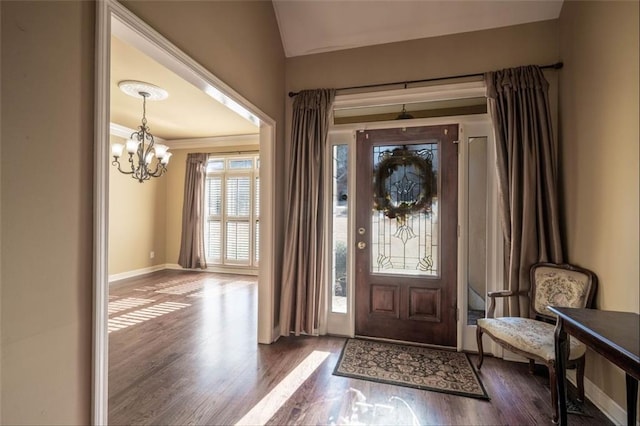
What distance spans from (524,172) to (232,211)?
5.11 metres

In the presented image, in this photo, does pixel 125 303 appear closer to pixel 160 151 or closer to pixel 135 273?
pixel 135 273

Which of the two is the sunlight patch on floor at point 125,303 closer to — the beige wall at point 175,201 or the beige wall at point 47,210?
the beige wall at point 175,201

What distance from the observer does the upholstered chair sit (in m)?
1.89

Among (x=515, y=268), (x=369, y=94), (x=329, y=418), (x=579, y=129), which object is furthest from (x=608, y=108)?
(x=329, y=418)

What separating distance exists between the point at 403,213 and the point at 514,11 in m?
2.03

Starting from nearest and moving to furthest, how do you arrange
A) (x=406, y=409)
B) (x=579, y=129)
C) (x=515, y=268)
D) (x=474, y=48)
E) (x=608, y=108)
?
1. (x=608, y=108)
2. (x=406, y=409)
3. (x=579, y=129)
4. (x=515, y=268)
5. (x=474, y=48)

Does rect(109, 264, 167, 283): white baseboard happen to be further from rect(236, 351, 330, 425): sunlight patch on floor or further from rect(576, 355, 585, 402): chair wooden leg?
rect(576, 355, 585, 402): chair wooden leg

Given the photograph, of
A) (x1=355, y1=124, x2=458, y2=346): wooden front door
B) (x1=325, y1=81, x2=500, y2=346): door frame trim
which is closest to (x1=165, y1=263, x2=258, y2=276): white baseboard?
(x1=325, y1=81, x2=500, y2=346): door frame trim

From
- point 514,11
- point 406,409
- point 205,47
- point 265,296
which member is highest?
point 514,11

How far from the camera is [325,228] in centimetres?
300

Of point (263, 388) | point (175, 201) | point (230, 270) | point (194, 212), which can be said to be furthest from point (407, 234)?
point (175, 201)

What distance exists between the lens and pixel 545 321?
2.33 meters

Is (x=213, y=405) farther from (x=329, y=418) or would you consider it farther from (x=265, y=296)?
(x=265, y=296)

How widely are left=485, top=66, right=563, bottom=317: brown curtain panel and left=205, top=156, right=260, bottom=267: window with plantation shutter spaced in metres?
4.39
